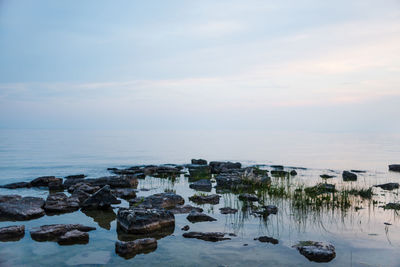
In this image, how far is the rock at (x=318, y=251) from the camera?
7.25 meters

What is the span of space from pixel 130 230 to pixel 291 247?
4409 millimetres

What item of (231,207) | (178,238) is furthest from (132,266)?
(231,207)

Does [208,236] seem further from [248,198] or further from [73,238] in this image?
[248,198]

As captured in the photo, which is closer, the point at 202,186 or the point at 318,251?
the point at 318,251

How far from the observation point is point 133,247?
758 cm

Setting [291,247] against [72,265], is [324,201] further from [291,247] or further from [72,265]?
[72,265]

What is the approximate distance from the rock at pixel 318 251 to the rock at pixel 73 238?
549 centimetres

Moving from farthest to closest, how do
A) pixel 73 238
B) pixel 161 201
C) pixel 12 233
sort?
1. pixel 161 201
2. pixel 12 233
3. pixel 73 238

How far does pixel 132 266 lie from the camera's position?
6.82m

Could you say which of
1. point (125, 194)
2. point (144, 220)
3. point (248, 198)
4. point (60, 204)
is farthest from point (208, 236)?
point (125, 194)

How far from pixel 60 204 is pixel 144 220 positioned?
183 inches

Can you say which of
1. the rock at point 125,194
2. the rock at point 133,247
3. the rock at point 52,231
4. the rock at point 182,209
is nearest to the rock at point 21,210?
the rock at point 52,231

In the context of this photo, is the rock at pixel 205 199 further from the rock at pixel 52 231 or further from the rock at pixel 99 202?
the rock at pixel 52 231

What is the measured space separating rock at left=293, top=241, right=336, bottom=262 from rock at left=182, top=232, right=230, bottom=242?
1.94 m
